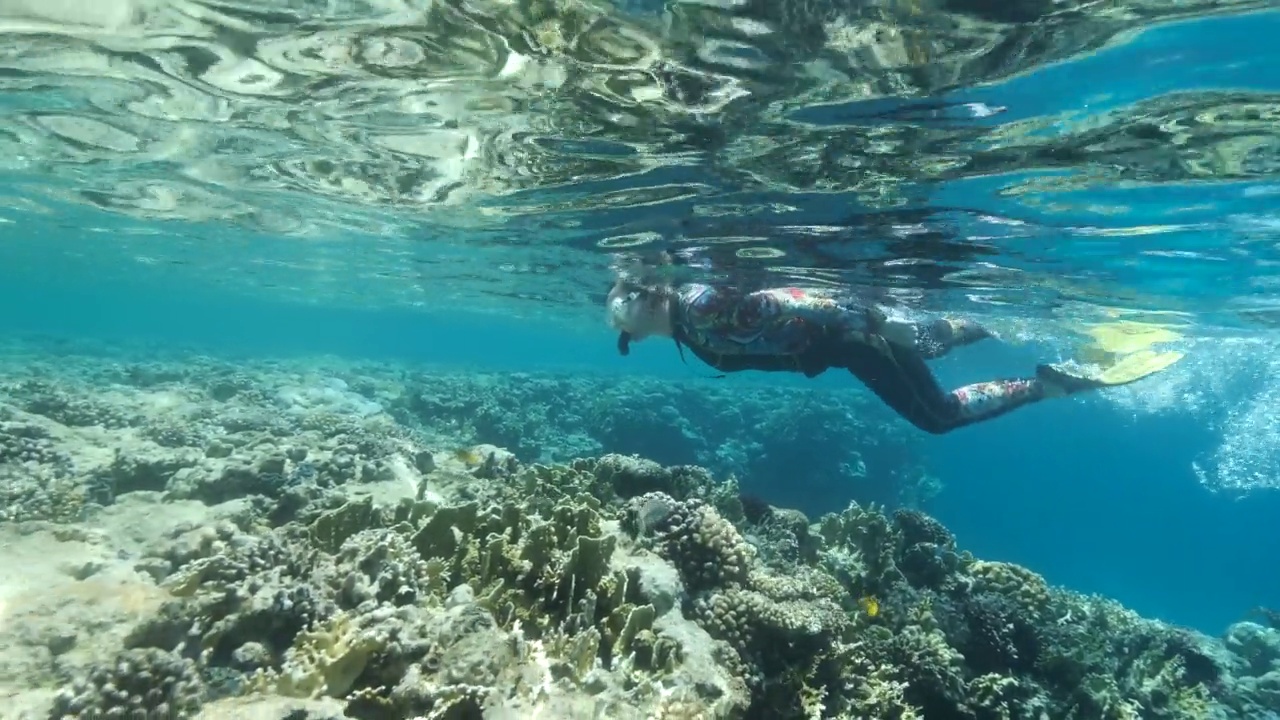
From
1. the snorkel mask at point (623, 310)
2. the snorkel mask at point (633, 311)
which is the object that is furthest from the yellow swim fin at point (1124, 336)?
the snorkel mask at point (623, 310)

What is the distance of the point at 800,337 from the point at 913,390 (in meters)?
2.33

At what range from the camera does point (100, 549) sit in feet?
23.4

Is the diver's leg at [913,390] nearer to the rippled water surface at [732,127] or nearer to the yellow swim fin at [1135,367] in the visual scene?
the rippled water surface at [732,127]

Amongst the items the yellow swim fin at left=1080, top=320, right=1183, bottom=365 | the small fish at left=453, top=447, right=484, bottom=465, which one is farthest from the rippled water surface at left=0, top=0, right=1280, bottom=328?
the small fish at left=453, top=447, right=484, bottom=465

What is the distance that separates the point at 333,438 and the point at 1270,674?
18499 mm

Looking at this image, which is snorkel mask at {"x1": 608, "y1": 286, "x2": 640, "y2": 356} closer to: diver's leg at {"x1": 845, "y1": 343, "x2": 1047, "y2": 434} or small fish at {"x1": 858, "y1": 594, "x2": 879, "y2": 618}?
diver's leg at {"x1": 845, "y1": 343, "x2": 1047, "y2": 434}

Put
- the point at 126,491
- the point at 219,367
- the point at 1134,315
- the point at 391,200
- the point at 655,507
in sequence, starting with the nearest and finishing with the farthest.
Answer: the point at 655,507, the point at 126,491, the point at 391,200, the point at 1134,315, the point at 219,367

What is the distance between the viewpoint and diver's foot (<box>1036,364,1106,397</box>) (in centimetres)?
1362

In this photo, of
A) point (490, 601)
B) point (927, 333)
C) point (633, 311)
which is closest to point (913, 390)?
point (927, 333)

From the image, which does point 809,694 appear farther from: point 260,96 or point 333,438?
point 260,96

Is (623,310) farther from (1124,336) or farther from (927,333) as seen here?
(1124,336)

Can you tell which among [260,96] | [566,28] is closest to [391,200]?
[260,96]

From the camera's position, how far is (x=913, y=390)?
12203 millimetres

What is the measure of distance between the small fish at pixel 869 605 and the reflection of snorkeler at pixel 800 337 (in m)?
4.27
